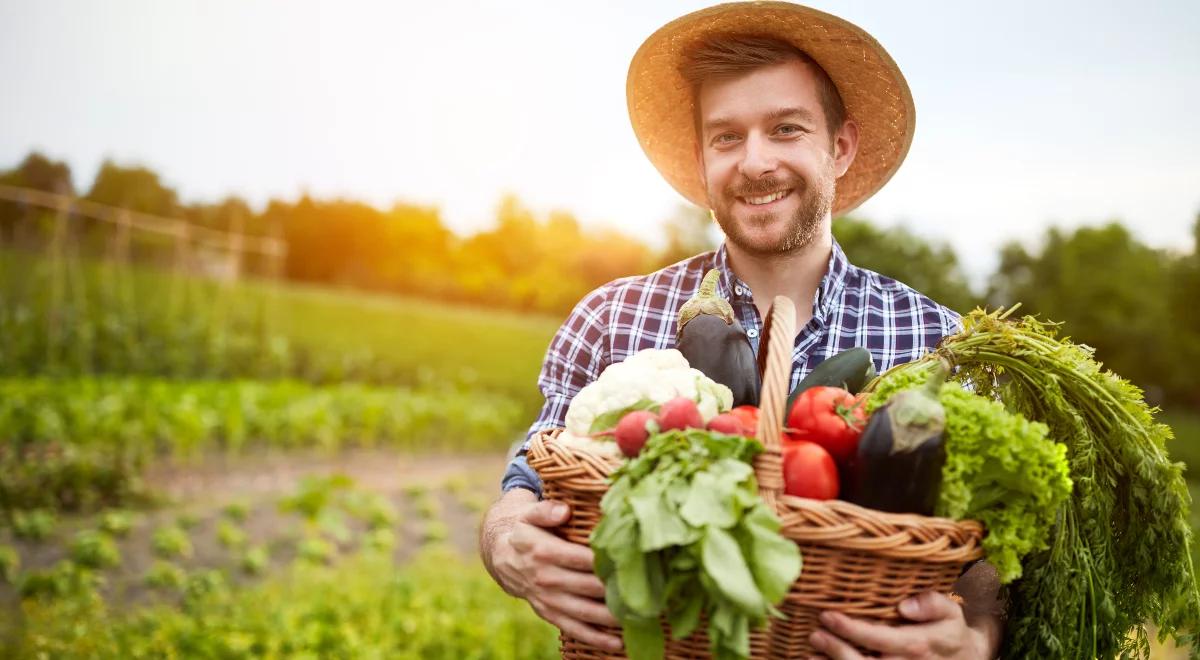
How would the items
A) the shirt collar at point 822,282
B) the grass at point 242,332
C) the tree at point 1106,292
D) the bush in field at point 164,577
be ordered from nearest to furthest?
the shirt collar at point 822,282
the bush in field at point 164,577
the grass at point 242,332
the tree at point 1106,292

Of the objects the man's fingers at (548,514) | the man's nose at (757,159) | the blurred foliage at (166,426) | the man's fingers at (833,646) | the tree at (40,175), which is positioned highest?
the tree at (40,175)

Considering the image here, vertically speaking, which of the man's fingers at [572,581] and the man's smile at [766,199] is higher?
the man's smile at [766,199]

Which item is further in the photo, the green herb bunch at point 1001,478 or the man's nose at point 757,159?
the man's nose at point 757,159

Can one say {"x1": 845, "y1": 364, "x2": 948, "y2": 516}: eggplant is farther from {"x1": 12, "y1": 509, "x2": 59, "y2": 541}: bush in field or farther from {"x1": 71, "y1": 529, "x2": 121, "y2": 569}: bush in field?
{"x1": 12, "y1": 509, "x2": 59, "y2": 541}: bush in field

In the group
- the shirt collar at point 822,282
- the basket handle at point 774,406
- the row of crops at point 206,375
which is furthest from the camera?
the row of crops at point 206,375

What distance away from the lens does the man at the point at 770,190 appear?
2.34 m

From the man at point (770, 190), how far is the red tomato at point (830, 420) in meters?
0.70

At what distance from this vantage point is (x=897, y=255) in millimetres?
9031

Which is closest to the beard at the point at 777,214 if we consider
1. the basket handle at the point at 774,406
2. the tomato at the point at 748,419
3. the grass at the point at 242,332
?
the basket handle at the point at 774,406

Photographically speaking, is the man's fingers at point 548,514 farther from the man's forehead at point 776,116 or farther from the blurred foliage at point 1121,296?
the blurred foliage at point 1121,296

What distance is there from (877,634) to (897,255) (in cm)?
803

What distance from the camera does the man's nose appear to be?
7.43 feet

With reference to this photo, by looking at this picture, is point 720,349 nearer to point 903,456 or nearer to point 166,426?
point 903,456

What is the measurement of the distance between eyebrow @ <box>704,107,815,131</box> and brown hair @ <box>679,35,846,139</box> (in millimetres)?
146
